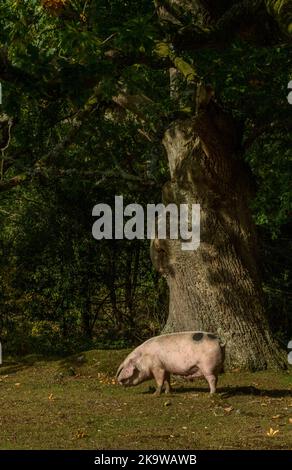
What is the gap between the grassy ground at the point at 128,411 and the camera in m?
9.23

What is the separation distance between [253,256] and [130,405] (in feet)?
14.1

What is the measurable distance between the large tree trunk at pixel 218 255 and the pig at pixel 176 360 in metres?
1.93

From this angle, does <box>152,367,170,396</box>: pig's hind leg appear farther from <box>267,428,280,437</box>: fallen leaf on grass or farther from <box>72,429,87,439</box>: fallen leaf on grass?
<box>267,428,280,437</box>: fallen leaf on grass

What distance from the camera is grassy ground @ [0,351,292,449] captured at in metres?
9.23

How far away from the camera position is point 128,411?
11.3 m

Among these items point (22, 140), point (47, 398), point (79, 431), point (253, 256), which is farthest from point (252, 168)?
point (79, 431)

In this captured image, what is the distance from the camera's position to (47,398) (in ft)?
41.6

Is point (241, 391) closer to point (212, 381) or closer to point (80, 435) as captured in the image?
point (212, 381)

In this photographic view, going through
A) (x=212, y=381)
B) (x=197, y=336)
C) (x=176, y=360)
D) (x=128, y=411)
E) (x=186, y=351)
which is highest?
(x=197, y=336)

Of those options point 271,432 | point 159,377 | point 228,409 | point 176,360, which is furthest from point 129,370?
point 271,432

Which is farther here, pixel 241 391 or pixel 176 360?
pixel 241 391

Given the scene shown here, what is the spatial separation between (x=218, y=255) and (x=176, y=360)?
2.70 metres

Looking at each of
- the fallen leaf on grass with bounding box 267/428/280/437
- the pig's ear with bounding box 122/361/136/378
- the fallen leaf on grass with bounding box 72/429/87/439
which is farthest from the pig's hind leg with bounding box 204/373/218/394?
the fallen leaf on grass with bounding box 72/429/87/439

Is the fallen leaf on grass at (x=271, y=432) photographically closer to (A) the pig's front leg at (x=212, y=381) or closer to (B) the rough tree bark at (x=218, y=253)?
(A) the pig's front leg at (x=212, y=381)
